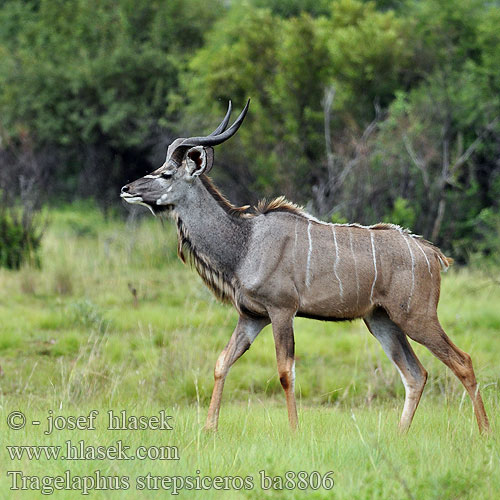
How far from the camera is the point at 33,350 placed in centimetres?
793

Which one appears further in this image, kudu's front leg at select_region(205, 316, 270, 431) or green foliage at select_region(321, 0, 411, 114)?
green foliage at select_region(321, 0, 411, 114)

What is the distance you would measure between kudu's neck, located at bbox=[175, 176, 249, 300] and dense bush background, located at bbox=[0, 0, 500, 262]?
6703 millimetres

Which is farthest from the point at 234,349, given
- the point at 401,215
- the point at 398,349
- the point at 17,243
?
the point at 401,215

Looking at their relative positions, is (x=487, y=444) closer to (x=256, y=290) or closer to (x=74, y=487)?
(x=256, y=290)

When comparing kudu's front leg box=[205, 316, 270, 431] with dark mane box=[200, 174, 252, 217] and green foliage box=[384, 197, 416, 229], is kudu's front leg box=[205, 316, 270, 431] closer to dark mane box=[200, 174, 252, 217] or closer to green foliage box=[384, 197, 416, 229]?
dark mane box=[200, 174, 252, 217]

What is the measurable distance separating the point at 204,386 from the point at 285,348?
84.2 inches

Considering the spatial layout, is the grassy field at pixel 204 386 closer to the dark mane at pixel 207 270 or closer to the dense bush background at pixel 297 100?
the dark mane at pixel 207 270

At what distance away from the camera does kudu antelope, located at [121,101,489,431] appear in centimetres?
522

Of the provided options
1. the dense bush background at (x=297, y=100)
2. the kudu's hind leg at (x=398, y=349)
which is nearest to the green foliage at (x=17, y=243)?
the dense bush background at (x=297, y=100)

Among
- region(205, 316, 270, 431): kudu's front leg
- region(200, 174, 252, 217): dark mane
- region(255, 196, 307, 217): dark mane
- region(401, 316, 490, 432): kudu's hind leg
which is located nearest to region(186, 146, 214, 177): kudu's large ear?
region(200, 174, 252, 217): dark mane

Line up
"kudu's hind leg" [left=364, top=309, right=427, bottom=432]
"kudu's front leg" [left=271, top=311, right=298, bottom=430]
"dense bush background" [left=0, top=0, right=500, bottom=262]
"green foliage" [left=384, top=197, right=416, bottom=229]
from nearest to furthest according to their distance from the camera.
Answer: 1. "kudu's front leg" [left=271, top=311, right=298, bottom=430]
2. "kudu's hind leg" [left=364, top=309, right=427, bottom=432]
3. "green foliage" [left=384, top=197, right=416, bottom=229]
4. "dense bush background" [left=0, top=0, right=500, bottom=262]

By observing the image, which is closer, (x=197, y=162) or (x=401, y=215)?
(x=197, y=162)

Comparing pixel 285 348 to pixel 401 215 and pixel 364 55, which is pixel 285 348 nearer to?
pixel 401 215

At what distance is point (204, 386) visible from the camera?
7152mm
